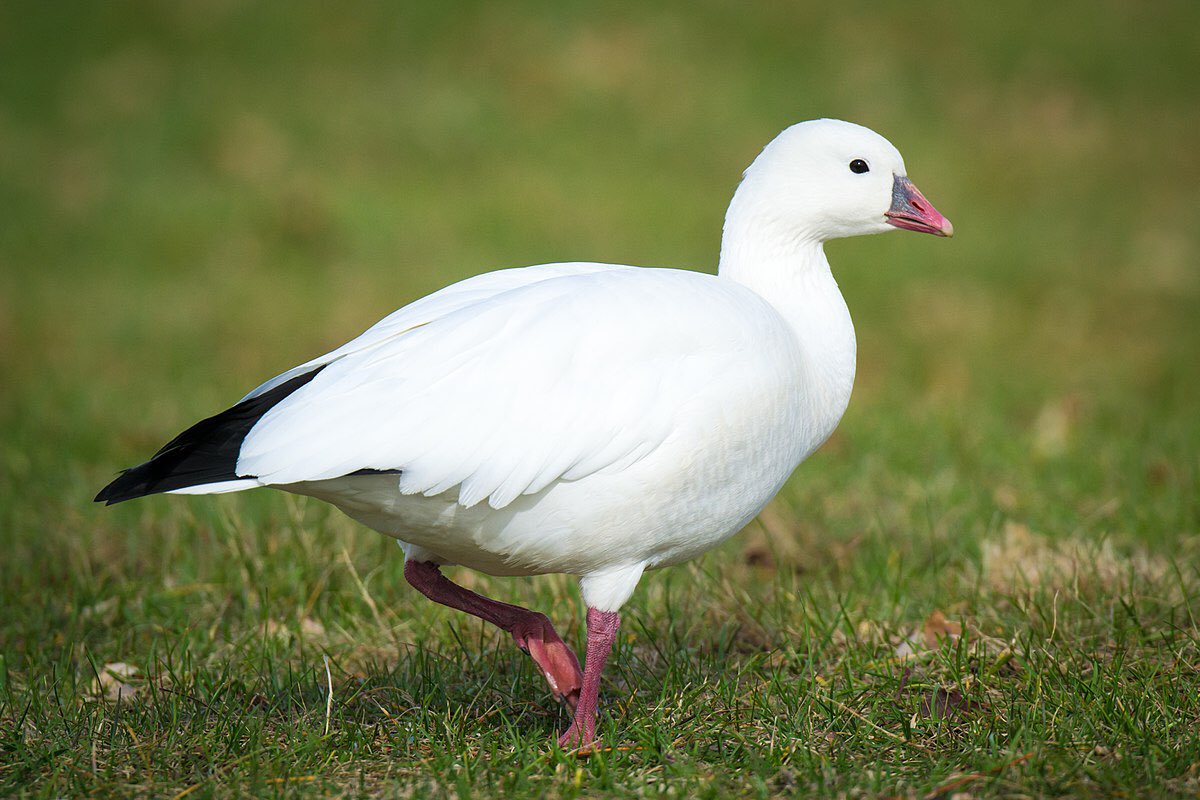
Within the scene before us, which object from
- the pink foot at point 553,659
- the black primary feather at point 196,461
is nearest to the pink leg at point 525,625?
the pink foot at point 553,659

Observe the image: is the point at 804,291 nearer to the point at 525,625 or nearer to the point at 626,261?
the point at 525,625

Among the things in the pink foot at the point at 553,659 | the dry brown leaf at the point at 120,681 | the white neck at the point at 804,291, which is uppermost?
the white neck at the point at 804,291

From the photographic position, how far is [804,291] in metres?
3.35

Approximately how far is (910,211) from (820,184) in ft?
0.90

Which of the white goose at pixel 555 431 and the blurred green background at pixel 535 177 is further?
the blurred green background at pixel 535 177

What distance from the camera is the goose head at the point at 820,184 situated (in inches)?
132

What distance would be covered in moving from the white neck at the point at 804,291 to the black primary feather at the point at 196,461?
1247 mm

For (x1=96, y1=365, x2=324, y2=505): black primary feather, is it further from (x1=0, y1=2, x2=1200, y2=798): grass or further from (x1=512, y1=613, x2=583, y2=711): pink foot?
(x1=512, y1=613, x2=583, y2=711): pink foot

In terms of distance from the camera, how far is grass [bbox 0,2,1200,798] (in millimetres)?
3037

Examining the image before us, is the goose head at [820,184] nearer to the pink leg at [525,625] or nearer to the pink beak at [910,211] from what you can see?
the pink beak at [910,211]

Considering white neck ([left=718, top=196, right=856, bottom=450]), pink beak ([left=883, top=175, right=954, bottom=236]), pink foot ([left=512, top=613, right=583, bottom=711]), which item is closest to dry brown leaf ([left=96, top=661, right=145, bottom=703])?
pink foot ([left=512, top=613, right=583, bottom=711])

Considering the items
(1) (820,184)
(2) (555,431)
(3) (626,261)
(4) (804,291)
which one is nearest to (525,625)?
(2) (555,431)

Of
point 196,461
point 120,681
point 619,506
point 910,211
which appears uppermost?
point 910,211

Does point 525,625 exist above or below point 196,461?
below
